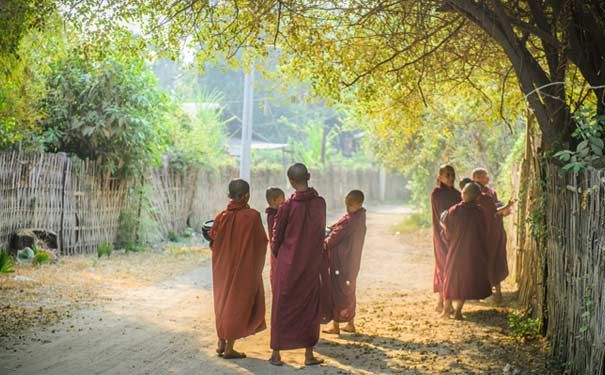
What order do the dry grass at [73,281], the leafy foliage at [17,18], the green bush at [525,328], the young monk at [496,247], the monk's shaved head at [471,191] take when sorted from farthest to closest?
the young monk at [496,247] < the monk's shaved head at [471,191] < the dry grass at [73,281] < the green bush at [525,328] < the leafy foliage at [17,18]

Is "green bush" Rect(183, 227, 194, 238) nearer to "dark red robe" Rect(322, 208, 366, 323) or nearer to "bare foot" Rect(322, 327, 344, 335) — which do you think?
"bare foot" Rect(322, 327, 344, 335)

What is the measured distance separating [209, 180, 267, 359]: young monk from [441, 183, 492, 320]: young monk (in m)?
2.82

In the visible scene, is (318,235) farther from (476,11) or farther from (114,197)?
(114,197)

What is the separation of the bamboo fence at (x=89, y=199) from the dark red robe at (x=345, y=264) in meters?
6.34

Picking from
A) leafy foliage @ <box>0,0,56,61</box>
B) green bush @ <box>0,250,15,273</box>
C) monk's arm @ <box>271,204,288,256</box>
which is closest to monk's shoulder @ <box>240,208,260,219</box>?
monk's arm @ <box>271,204,288,256</box>

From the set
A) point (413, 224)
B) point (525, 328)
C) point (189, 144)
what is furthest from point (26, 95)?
point (413, 224)

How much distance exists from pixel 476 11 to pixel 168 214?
11.6 meters

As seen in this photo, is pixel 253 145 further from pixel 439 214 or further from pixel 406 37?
pixel 439 214

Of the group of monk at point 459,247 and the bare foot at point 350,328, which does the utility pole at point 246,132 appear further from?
the bare foot at point 350,328

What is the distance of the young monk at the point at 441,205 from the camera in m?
9.05

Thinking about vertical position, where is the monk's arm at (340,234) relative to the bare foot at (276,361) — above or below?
above

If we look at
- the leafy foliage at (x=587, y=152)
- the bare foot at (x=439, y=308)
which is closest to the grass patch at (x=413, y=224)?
the bare foot at (x=439, y=308)

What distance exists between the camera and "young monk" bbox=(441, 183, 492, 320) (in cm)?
854

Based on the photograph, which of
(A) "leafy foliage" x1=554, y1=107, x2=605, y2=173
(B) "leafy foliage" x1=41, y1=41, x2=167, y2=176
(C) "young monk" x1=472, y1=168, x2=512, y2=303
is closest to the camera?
(A) "leafy foliage" x1=554, y1=107, x2=605, y2=173
